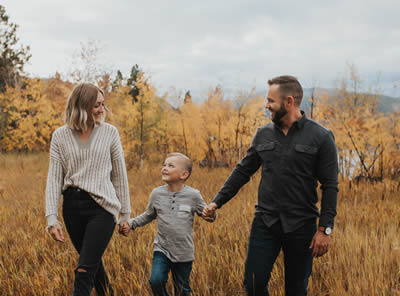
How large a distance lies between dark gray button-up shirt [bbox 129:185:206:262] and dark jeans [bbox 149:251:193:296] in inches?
2.5

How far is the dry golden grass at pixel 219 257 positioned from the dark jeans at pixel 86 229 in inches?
19.7

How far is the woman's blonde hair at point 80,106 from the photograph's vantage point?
2438 millimetres

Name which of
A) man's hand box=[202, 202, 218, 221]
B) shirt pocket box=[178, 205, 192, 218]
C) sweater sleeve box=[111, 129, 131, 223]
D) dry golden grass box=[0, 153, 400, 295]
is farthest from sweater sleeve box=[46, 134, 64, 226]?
man's hand box=[202, 202, 218, 221]

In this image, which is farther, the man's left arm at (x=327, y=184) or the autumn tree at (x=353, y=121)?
the autumn tree at (x=353, y=121)

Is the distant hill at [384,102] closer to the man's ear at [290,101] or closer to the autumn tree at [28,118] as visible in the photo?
the man's ear at [290,101]

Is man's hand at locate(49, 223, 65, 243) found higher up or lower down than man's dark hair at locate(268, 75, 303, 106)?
lower down

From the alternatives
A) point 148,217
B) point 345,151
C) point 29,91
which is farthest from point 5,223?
point 29,91

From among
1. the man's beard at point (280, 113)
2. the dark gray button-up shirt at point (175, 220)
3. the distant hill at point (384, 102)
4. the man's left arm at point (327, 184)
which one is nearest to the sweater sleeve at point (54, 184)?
the dark gray button-up shirt at point (175, 220)

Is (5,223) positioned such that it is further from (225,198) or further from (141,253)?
(225,198)

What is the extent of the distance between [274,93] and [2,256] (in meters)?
3.70

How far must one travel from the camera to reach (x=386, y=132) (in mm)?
7488

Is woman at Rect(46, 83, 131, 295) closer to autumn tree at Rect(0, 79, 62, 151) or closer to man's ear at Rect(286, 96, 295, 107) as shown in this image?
man's ear at Rect(286, 96, 295, 107)

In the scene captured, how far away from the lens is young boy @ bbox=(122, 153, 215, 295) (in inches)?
97.3

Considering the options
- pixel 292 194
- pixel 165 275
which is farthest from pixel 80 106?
pixel 292 194
